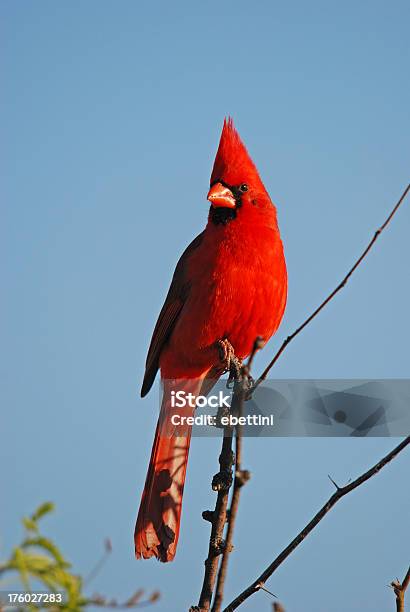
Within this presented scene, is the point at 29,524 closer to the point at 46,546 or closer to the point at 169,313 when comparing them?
the point at 46,546

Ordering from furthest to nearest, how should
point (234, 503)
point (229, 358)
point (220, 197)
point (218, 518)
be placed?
point (220, 197)
point (229, 358)
point (218, 518)
point (234, 503)

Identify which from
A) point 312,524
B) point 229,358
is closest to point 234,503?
point 312,524

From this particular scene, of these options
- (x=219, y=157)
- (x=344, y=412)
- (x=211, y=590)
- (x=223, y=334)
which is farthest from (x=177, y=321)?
(x=211, y=590)

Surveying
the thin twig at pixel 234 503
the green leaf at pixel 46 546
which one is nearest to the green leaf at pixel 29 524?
the green leaf at pixel 46 546

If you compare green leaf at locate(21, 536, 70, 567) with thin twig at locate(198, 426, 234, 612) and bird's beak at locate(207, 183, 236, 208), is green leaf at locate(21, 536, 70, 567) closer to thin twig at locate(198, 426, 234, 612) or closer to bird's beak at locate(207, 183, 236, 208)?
thin twig at locate(198, 426, 234, 612)

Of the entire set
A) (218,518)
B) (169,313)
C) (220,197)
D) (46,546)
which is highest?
(220,197)

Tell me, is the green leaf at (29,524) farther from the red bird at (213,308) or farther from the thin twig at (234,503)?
the red bird at (213,308)

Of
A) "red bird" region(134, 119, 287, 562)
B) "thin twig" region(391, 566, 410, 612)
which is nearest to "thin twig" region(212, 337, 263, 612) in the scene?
"thin twig" region(391, 566, 410, 612)

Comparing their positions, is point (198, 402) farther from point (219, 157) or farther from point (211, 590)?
point (211, 590)

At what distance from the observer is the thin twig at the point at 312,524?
4.83 feet

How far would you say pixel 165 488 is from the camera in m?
2.88

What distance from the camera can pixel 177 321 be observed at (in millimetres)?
3057

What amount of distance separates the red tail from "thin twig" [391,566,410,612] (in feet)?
3.93

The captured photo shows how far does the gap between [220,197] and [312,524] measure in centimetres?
170
